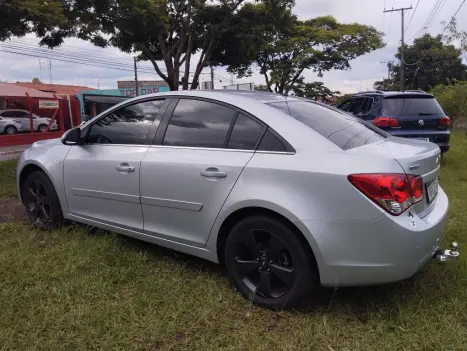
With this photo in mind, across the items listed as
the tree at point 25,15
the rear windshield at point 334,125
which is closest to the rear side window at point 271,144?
the rear windshield at point 334,125

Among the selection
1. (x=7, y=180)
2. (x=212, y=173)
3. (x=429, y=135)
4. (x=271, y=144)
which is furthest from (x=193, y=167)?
(x=429, y=135)

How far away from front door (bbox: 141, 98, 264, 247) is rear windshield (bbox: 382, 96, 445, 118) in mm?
5090

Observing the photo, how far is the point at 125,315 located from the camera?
262 centimetres

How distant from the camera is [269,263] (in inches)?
104

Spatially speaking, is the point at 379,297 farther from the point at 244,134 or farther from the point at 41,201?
the point at 41,201

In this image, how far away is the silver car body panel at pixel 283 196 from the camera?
7.68 ft

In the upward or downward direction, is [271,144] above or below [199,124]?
below

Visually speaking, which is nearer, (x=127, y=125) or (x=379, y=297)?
(x=379, y=297)

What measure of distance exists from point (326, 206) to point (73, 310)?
5.56 ft

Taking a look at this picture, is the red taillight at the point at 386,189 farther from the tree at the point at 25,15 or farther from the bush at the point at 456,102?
the bush at the point at 456,102

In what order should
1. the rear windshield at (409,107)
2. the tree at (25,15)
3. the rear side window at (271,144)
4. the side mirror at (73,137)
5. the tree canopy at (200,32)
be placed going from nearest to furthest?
the rear side window at (271,144) → the side mirror at (73,137) → the tree at (25,15) → the rear windshield at (409,107) → the tree canopy at (200,32)

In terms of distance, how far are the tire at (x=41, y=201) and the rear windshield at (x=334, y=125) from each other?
7.77 feet

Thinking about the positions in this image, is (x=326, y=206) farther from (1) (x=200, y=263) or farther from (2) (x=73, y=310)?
(2) (x=73, y=310)

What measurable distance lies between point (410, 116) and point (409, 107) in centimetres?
19
